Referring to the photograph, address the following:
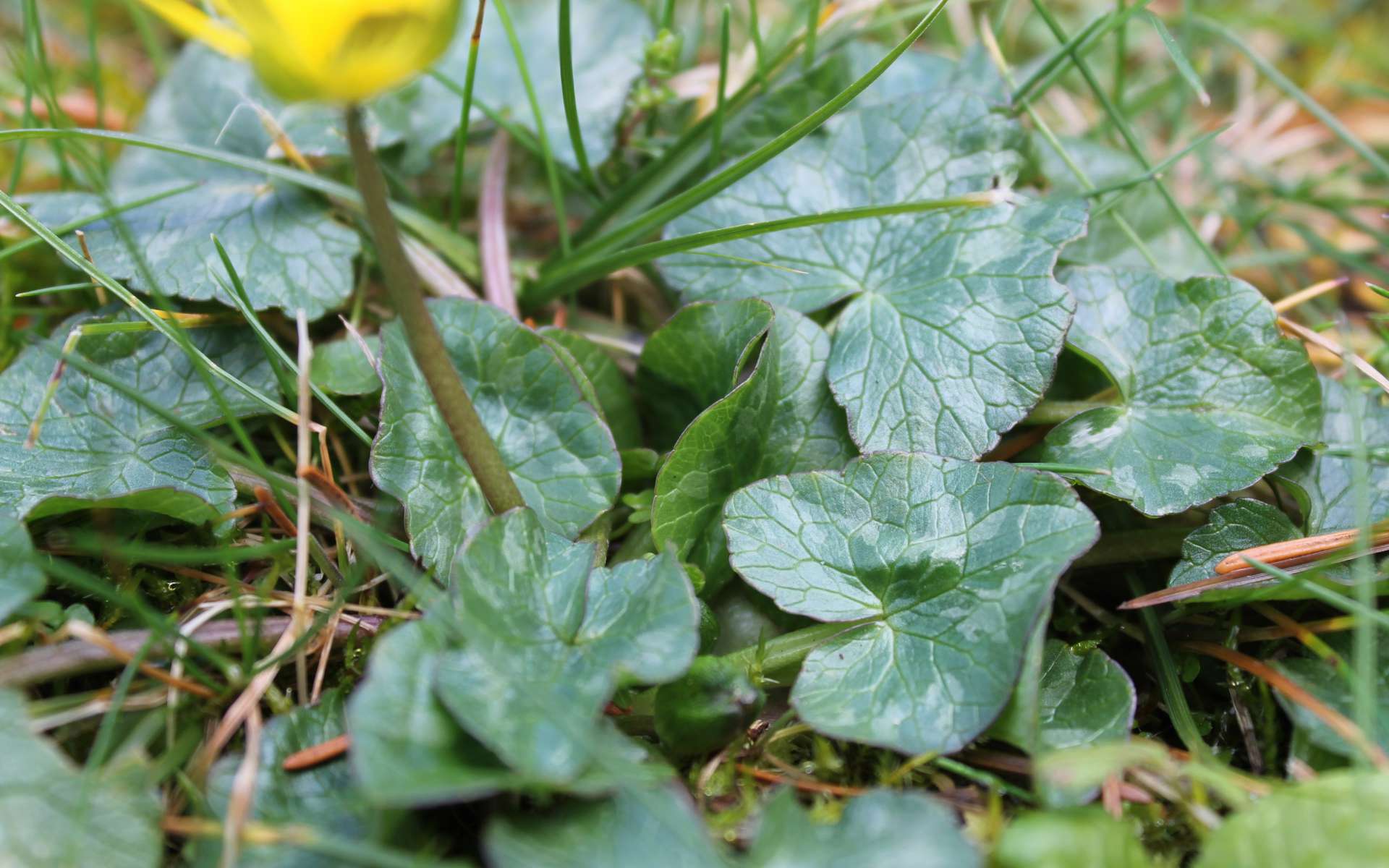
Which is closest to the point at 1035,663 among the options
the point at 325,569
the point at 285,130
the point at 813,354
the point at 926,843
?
the point at 926,843

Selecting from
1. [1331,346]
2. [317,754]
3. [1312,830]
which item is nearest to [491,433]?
[317,754]

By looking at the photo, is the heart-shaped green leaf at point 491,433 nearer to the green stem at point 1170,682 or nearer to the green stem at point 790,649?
the green stem at point 790,649

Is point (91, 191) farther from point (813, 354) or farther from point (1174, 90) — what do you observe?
point (1174, 90)

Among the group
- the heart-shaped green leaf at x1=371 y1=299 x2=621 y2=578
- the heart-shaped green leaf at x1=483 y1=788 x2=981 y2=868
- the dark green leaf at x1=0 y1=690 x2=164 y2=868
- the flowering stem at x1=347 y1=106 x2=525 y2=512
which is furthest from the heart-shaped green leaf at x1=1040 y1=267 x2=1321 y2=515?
the dark green leaf at x1=0 y1=690 x2=164 y2=868

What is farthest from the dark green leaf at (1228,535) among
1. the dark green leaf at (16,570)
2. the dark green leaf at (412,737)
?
the dark green leaf at (16,570)

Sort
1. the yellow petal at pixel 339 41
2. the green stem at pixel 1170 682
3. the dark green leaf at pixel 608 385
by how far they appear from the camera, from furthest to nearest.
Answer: the dark green leaf at pixel 608 385, the green stem at pixel 1170 682, the yellow petal at pixel 339 41

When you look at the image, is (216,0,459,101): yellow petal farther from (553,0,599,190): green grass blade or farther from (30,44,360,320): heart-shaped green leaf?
(30,44,360,320): heart-shaped green leaf
